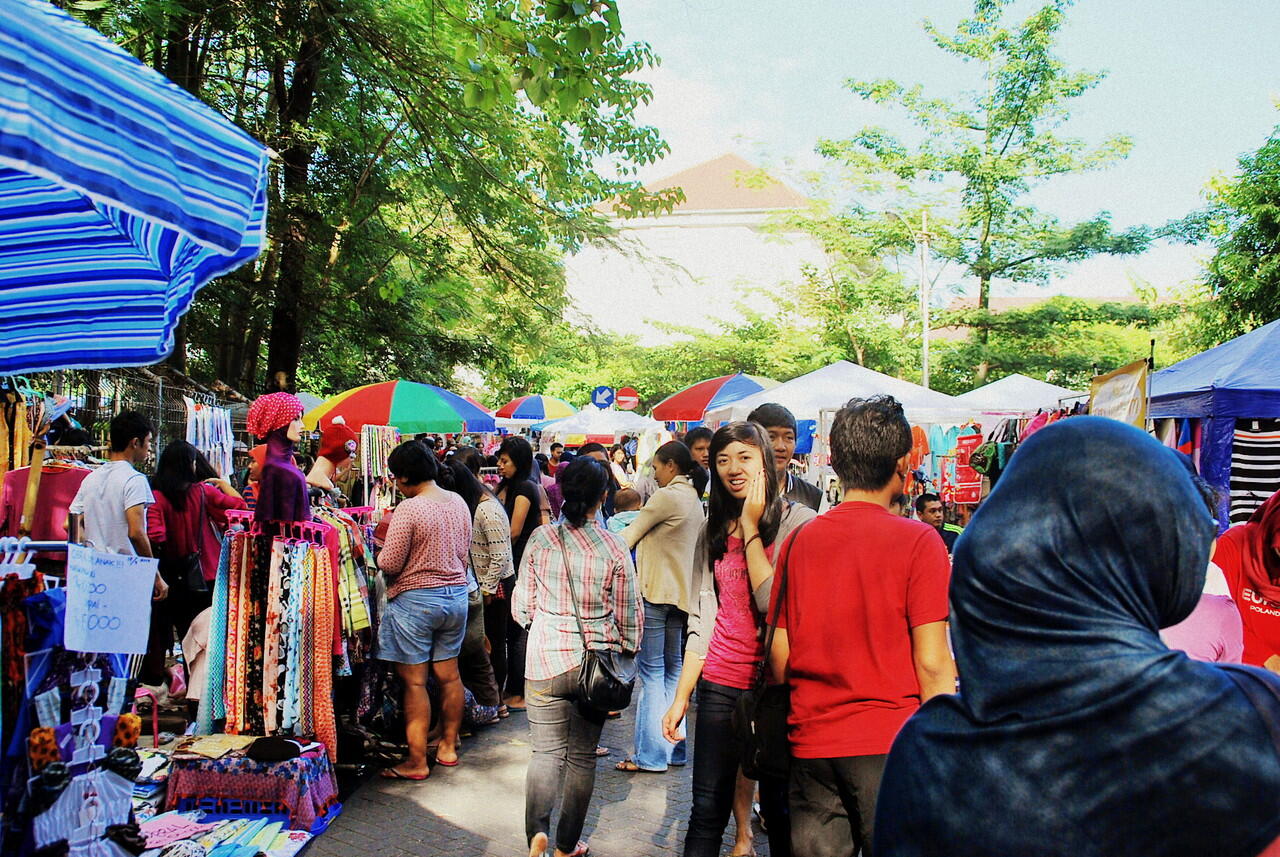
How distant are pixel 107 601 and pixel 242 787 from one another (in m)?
2.28

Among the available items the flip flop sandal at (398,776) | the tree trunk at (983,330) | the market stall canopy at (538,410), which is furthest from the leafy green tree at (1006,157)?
the flip flop sandal at (398,776)

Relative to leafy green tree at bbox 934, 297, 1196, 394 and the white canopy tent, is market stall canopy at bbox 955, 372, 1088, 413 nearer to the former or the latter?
the white canopy tent

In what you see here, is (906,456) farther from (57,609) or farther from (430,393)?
(430,393)

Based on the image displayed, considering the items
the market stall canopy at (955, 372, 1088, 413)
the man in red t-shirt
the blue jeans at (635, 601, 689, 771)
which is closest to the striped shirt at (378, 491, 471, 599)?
the blue jeans at (635, 601, 689, 771)

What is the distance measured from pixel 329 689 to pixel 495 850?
1.42m

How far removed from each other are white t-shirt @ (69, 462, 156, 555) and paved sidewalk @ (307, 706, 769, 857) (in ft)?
7.26

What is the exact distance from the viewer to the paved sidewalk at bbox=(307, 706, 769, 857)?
4914 millimetres

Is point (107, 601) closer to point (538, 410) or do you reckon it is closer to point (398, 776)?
point (398, 776)

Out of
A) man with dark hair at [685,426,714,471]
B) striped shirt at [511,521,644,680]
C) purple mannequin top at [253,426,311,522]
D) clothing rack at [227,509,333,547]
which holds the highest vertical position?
man with dark hair at [685,426,714,471]

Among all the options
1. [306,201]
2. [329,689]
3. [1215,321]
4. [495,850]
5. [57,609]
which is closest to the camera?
[57,609]

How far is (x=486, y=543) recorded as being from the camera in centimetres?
711

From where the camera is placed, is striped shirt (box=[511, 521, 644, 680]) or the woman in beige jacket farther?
the woman in beige jacket

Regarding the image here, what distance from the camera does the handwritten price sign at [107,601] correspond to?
319 centimetres

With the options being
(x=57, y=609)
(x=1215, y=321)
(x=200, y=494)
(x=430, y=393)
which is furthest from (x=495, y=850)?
(x=1215, y=321)
